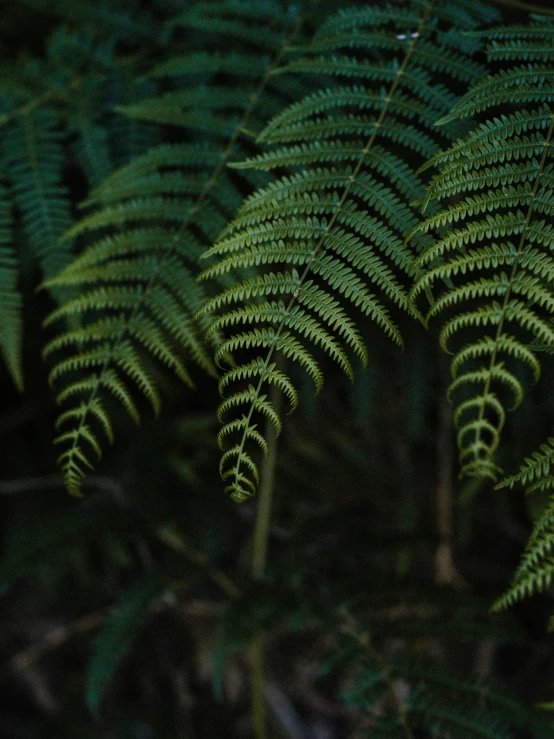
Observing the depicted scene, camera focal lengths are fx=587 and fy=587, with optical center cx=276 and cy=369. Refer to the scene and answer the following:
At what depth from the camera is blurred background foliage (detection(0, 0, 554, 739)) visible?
2098mm

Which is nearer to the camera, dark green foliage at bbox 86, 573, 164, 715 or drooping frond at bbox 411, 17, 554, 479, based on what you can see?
drooping frond at bbox 411, 17, 554, 479

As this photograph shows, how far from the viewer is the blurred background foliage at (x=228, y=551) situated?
210 centimetres

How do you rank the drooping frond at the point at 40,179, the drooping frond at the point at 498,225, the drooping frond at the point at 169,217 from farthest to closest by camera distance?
the drooping frond at the point at 40,179 < the drooping frond at the point at 169,217 < the drooping frond at the point at 498,225

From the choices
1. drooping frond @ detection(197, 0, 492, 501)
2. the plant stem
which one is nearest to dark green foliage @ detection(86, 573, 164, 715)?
the plant stem

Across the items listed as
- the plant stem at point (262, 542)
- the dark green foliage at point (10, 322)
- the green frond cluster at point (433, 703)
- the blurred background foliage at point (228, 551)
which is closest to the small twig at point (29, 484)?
the blurred background foliage at point (228, 551)

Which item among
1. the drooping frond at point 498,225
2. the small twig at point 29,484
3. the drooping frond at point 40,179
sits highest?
the drooping frond at point 40,179

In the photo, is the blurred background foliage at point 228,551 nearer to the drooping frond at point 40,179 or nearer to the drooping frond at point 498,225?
the drooping frond at point 40,179

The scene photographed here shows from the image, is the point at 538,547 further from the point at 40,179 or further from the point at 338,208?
the point at 40,179

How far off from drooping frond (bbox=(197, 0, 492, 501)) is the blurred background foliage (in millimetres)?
804

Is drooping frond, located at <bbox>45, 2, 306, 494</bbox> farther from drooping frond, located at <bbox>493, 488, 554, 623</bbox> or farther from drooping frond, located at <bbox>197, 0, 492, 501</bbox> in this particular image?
drooping frond, located at <bbox>493, 488, 554, 623</bbox>

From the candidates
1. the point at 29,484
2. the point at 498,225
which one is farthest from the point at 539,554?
the point at 29,484

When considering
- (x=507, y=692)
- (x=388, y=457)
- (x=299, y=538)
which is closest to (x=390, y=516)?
(x=388, y=457)

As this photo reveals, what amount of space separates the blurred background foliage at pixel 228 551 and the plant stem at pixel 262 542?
9cm

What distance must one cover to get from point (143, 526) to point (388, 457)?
46.8 inches
